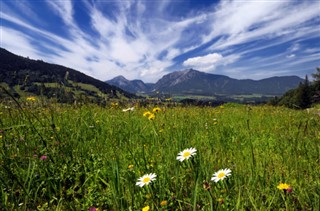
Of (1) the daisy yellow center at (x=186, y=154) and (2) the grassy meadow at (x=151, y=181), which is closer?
(2) the grassy meadow at (x=151, y=181)

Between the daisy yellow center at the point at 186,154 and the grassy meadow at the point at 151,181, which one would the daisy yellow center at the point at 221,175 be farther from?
the daisy yellow center at the point at 186,154

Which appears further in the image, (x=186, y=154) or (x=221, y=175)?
(x=186, y=154)

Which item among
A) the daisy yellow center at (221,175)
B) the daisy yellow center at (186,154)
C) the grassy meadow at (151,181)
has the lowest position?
the grassy meadow at (151,181)

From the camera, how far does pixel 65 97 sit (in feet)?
16.8

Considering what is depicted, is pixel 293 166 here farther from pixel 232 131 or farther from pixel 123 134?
pixel 123 134

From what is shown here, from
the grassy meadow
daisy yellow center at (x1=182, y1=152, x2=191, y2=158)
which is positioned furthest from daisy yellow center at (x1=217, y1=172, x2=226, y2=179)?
daisy yellow center at (x1=182, y1=152, x2=191, y2=158)

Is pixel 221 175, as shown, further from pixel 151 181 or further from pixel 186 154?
pixel 151 181

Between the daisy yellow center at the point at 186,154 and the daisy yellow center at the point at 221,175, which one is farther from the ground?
the daisy yellow center at the point at 186,154

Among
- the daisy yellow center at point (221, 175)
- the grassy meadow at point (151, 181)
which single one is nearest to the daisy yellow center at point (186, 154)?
the grassy meadow at point (151, 181)

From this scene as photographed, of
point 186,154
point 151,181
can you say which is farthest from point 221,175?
point 151,181

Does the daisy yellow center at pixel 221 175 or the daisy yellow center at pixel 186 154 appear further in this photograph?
the daisy yellow center at pixel 186 154

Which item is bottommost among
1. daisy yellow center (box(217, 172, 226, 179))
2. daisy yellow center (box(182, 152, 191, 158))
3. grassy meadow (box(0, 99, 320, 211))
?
grassy meadow (box(0, 99, 320, 211))

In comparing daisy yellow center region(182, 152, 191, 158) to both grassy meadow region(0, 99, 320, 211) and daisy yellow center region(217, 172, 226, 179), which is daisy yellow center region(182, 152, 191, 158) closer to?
grassy meadow region(0, 99, 320, 211)

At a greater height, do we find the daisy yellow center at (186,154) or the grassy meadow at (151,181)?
the daisy yellow center at (186,154)
